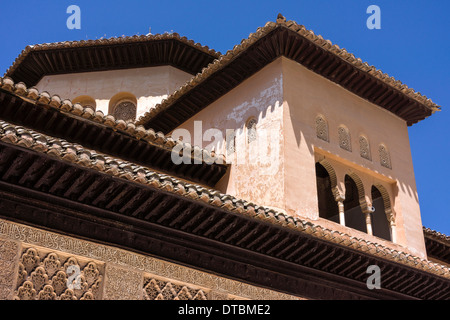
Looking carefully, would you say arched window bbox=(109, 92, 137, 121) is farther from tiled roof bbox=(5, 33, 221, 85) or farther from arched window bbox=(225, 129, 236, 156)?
arched window bbox=(225, 129, 236, 156)

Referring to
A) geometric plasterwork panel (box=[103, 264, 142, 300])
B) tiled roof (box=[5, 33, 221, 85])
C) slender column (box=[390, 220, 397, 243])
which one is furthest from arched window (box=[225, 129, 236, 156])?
geometric plasterwork panel (box=[103, 264, 142, 300])

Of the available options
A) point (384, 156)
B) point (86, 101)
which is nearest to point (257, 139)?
point (384, 156)

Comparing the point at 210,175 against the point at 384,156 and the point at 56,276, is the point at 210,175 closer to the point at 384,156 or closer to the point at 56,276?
the point at 384,156

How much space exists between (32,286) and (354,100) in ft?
20.3

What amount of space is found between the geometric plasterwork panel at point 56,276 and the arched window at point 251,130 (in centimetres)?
380

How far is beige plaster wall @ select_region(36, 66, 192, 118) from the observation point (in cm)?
1227

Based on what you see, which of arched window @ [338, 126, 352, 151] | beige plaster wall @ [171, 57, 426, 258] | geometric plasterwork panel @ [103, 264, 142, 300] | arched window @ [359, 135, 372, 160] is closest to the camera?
geometric plasterwork panel @ [103, 264, 142, 300]

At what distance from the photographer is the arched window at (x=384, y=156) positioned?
9.75m

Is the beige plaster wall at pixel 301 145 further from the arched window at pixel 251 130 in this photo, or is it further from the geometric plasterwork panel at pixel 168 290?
the geometric plasterwork panel at pixel 168 290

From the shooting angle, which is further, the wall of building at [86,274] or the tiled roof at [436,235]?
the tiled roof at [436,235]

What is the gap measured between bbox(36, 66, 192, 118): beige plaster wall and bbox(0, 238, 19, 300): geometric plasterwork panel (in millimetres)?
6945

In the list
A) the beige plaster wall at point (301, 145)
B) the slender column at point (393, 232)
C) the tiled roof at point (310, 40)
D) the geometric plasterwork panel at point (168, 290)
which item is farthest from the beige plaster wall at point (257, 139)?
the slender column at point (393, 232)

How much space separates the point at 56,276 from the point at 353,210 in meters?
6.07
